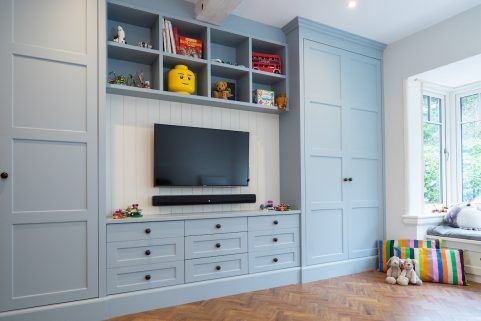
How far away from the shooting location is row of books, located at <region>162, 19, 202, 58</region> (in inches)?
112

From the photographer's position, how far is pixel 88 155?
2.38 metres

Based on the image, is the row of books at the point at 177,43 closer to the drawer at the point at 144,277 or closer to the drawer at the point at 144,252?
the drawer at the point at 144,252

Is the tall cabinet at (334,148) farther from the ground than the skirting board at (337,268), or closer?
farther from the ground

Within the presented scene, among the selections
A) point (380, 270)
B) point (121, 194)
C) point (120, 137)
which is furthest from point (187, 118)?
point (380, 270)

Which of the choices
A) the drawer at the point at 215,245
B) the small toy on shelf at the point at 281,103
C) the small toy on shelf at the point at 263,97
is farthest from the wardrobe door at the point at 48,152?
the small toy on shelf at the point at 281,103

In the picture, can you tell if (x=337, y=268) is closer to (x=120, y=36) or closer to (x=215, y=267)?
(x=215, y=267)

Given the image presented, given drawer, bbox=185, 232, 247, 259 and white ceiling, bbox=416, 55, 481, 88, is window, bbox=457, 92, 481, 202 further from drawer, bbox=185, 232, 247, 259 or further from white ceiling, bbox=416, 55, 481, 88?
drawer, bbox=185, 232, 247, 259

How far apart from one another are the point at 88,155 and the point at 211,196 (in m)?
1.17

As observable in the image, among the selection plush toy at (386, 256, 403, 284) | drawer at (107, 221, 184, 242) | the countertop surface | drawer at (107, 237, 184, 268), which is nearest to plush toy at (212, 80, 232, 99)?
the countertop surface

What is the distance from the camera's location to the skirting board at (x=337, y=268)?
3.27 metres

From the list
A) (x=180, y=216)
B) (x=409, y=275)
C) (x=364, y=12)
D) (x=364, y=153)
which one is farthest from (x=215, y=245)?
(x=364, y=12)

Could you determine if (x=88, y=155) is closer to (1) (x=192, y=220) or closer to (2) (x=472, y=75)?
(1) (x=192, y=220)

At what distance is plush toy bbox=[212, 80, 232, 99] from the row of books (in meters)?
0.32

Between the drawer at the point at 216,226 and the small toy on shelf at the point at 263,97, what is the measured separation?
1177 mm
